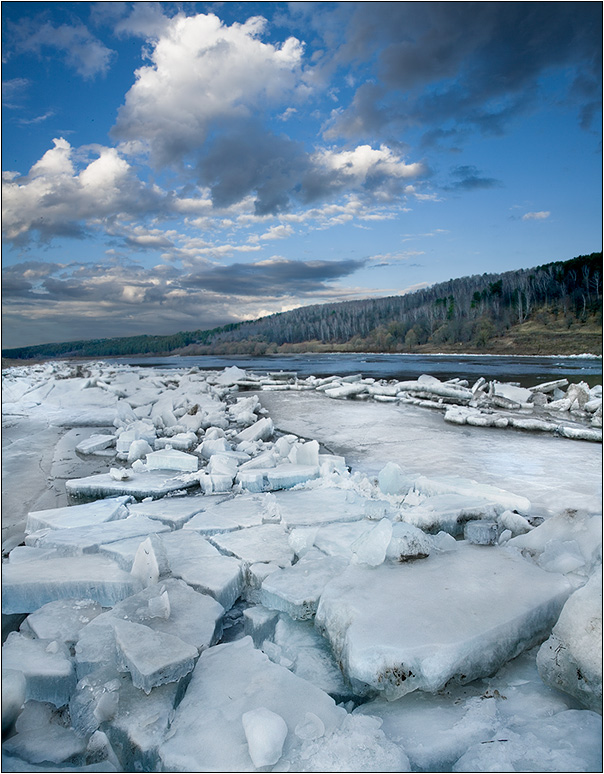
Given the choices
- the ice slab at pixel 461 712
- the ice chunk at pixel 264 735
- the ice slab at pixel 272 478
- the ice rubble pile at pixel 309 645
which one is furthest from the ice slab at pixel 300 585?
the ice slab at pixel 272 478

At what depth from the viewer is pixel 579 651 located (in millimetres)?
1445

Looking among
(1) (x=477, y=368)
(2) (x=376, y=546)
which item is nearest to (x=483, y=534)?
(2) (x=376, y=546)

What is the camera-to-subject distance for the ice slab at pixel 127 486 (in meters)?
4.00

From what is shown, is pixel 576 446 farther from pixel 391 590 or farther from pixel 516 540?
pixel 391 590

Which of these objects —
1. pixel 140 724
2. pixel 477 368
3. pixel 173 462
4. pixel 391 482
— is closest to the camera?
pixel 140 724

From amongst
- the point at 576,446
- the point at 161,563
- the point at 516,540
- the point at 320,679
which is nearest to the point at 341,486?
the point at 516,540

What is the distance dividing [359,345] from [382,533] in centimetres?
5580

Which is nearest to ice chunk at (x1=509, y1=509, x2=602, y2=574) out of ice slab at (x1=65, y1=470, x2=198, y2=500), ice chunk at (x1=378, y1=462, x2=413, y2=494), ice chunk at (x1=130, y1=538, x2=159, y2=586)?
ice chunk at (x1=378, y1=462, x2=413, y2=494)

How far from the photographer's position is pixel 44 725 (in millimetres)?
1526

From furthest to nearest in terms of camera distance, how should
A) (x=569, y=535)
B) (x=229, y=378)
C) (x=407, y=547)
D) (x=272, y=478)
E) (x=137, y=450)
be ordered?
(x=229, y=378) → (x=137, y=450) → (x=272, y=478) → (x=569, y=535) → (x=407, y=547)

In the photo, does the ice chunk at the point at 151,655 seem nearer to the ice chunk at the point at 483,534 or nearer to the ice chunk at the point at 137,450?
the ice chunk at the point at 483,534

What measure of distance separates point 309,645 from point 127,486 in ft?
9.05

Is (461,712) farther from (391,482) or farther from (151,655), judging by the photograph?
(391,482)

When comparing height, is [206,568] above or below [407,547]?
below
